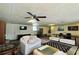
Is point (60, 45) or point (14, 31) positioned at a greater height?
point (14, 31)

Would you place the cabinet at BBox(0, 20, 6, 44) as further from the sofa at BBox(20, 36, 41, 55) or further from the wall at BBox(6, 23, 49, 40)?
the sofa at BBox(20, 36, 41, 55)

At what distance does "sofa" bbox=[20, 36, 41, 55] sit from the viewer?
145cm

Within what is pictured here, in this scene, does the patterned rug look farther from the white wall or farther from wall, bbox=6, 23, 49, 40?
the white wall

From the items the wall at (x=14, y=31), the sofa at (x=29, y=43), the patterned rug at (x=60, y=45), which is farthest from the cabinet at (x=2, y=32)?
the patterned rug at (x=60, y=45)

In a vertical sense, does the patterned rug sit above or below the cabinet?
below

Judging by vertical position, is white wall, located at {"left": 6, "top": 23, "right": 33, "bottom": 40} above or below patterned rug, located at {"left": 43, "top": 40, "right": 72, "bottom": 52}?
above

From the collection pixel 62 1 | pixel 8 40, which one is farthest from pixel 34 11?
pixel 8 40

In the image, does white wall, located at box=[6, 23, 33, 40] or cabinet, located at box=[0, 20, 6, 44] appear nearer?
cabinet, located at box=[0, 20, 6, 44]

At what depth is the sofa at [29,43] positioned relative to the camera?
57.1 inches

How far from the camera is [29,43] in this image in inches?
58.2

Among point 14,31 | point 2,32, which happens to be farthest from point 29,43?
point 2,32

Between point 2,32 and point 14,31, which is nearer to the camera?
point 2,32

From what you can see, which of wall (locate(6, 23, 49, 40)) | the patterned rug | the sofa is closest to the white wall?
wall (locate(6, 23, 49, 40))

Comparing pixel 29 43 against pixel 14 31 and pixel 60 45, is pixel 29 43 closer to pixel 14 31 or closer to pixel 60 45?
A: pixel 14 31
